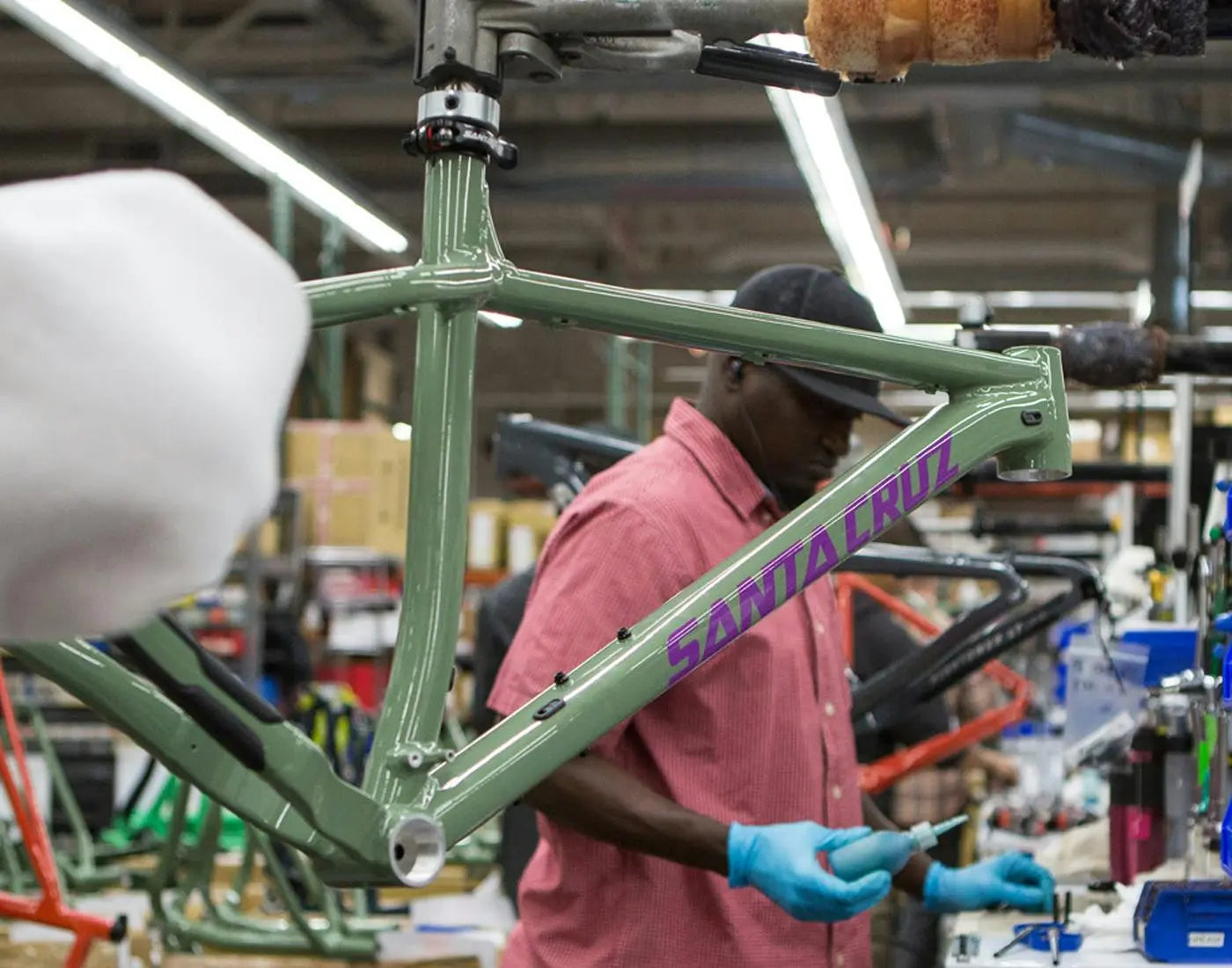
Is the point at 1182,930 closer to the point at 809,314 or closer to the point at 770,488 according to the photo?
the point at 770,488

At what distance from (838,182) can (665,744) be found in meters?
6.04

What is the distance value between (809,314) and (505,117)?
791 cm

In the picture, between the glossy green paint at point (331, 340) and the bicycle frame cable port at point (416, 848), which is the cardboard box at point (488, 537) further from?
the bicycle frame cable port at point (416, 848)

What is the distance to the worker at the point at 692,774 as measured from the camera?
185 centimetres

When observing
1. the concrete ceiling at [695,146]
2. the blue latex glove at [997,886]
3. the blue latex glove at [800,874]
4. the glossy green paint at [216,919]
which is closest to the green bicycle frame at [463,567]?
the blue latex glove at [800,874]

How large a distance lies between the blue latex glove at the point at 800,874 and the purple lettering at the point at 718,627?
0.94 feet

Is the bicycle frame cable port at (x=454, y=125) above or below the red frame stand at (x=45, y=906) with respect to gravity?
above

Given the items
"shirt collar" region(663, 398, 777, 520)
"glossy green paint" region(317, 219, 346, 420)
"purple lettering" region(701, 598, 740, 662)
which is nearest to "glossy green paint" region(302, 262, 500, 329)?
"purple lettering" region(701, 598, 740, 662)

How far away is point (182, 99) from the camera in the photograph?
680 centimetres

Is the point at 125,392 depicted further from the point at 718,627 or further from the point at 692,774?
the point at 692,774

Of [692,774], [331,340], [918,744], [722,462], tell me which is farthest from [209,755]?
[331,340]

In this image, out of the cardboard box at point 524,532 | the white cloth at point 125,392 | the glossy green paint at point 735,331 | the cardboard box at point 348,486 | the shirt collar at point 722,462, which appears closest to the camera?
the white cloth at point 125,392

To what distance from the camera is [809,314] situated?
2.39 m

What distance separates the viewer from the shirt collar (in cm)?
223
